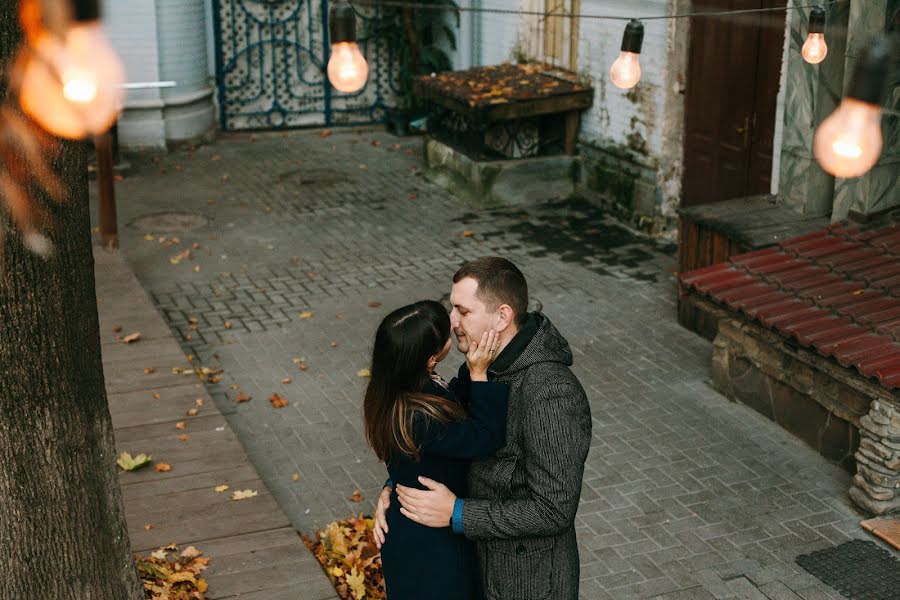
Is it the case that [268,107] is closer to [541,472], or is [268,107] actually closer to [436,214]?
[436,214]

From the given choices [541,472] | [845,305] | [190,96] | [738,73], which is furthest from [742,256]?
[190,96]

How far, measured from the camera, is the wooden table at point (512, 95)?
13664 millimetres

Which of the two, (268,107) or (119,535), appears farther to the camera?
(268,107)

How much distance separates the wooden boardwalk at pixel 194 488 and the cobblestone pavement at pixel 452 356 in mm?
428

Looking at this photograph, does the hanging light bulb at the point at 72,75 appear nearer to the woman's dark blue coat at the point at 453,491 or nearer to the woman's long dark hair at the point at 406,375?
the woman's long dark hair at the point at 406,375

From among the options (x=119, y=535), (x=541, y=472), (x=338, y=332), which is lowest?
(x=338, y=332)

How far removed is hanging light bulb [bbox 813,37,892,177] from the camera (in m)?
4.38

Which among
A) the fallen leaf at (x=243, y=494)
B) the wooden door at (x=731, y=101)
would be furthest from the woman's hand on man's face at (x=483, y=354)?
the wooden door at (x=731, y=101)

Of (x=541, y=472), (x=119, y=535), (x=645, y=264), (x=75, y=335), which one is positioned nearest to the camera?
(x=541, y=472)

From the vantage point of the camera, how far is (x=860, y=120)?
4430mm

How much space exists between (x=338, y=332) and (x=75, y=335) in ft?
19.0

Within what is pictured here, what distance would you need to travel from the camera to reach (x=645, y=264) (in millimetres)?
11922

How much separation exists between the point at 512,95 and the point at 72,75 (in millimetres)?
10729

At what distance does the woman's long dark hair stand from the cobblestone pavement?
2.82 m
